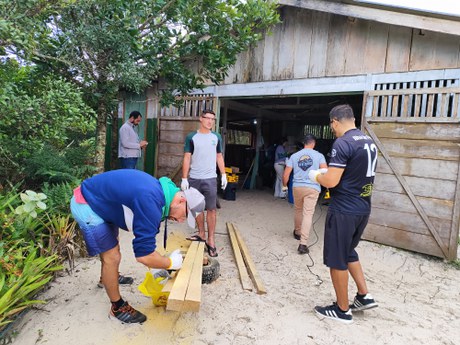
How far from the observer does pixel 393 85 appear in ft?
16.1

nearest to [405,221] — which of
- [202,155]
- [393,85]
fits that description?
[393,85]

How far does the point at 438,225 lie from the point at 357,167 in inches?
109

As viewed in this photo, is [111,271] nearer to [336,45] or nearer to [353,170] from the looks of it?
[353,170]

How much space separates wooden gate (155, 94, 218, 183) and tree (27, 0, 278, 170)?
1.04m

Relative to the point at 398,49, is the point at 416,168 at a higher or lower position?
lower

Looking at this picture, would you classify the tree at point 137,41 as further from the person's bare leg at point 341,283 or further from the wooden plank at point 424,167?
the person's bare leg at point 341,283

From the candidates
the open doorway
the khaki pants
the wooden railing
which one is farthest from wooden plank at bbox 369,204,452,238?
the open doorway

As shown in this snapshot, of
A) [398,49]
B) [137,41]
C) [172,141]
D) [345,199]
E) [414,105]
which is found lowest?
[345,199]

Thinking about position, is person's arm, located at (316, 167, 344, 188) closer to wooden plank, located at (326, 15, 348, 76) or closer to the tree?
the tree

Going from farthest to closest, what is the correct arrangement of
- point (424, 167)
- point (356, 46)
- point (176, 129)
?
point (176, 129) → point (356, 46) → point (424, 167)

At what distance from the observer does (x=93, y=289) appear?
127 inches

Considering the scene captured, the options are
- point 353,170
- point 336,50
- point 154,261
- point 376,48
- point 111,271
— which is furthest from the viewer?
point 336,50

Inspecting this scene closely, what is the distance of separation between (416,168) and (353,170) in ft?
8.54

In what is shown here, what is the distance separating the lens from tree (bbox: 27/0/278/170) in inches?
161
